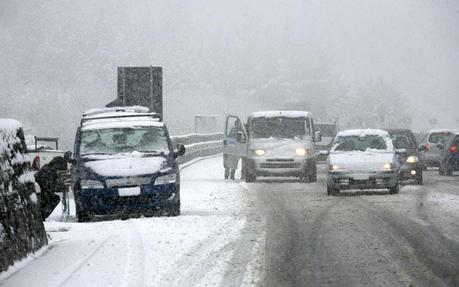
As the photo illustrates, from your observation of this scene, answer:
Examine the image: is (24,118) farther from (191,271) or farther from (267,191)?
(191,271)

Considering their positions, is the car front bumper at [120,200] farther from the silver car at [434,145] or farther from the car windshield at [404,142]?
the silver car at [434,145]

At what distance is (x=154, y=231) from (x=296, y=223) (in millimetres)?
2720

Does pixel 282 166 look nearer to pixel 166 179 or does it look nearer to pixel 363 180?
pixel 363 180

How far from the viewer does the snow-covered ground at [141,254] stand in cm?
901

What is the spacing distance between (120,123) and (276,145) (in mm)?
9506

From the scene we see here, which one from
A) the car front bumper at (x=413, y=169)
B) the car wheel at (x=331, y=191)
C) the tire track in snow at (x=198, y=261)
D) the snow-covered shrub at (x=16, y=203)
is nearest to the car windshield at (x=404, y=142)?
the car front bumper at (x=413, y=169)

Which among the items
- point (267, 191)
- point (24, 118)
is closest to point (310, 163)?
point (267, 191)

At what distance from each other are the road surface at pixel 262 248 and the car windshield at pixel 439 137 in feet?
54.0

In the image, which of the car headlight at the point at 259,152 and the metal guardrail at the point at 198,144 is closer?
the car headlight at the point at 259,152

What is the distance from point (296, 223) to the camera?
14617 mm

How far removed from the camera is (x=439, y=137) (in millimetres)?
35219

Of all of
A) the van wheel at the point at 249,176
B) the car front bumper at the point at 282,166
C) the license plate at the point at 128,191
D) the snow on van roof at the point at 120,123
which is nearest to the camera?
the license plate at the point at 128,191

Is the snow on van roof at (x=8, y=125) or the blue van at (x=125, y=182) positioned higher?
the snow on van roof at (x=8, y=125)

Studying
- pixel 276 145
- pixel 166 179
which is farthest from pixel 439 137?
pixel 166 179
